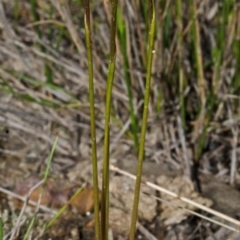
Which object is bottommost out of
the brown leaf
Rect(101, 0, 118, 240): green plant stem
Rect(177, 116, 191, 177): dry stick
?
the brown leaf

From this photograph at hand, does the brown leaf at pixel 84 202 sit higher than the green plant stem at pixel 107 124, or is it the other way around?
the green plant stem at pixel 107 124

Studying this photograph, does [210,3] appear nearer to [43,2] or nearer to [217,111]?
[217,111]

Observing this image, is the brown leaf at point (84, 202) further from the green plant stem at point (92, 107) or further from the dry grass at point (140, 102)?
the green plant stem at point (92, 107)

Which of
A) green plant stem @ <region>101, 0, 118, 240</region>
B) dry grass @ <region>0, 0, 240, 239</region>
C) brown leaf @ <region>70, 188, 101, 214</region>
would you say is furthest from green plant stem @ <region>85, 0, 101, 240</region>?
dry grass @ <region>0, 0, 240, 239</region>

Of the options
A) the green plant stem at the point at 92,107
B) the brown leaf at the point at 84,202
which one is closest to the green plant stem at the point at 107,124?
the green plant stem at the point at 92,107

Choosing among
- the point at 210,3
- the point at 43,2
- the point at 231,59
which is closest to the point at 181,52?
the point at 231,59

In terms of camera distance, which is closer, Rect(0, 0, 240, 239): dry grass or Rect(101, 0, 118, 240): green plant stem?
Rect(101, 0, 118, 240): green plant stem

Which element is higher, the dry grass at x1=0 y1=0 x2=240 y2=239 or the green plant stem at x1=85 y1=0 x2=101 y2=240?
the green plant stem at x1=85 y1=0 x2=101 y2=240

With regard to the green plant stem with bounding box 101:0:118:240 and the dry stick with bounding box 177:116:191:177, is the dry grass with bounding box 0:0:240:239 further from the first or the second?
the green plant stem with bounding box 101:0:118:240

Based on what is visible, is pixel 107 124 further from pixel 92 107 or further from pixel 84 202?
pixel 84 202

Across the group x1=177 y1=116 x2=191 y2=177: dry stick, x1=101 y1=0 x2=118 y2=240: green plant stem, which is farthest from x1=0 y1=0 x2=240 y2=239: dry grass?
x1=101 y1=0 x2=118 y2=240: green plant stem

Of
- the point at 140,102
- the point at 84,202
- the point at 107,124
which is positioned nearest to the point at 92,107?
the point at 107,124
